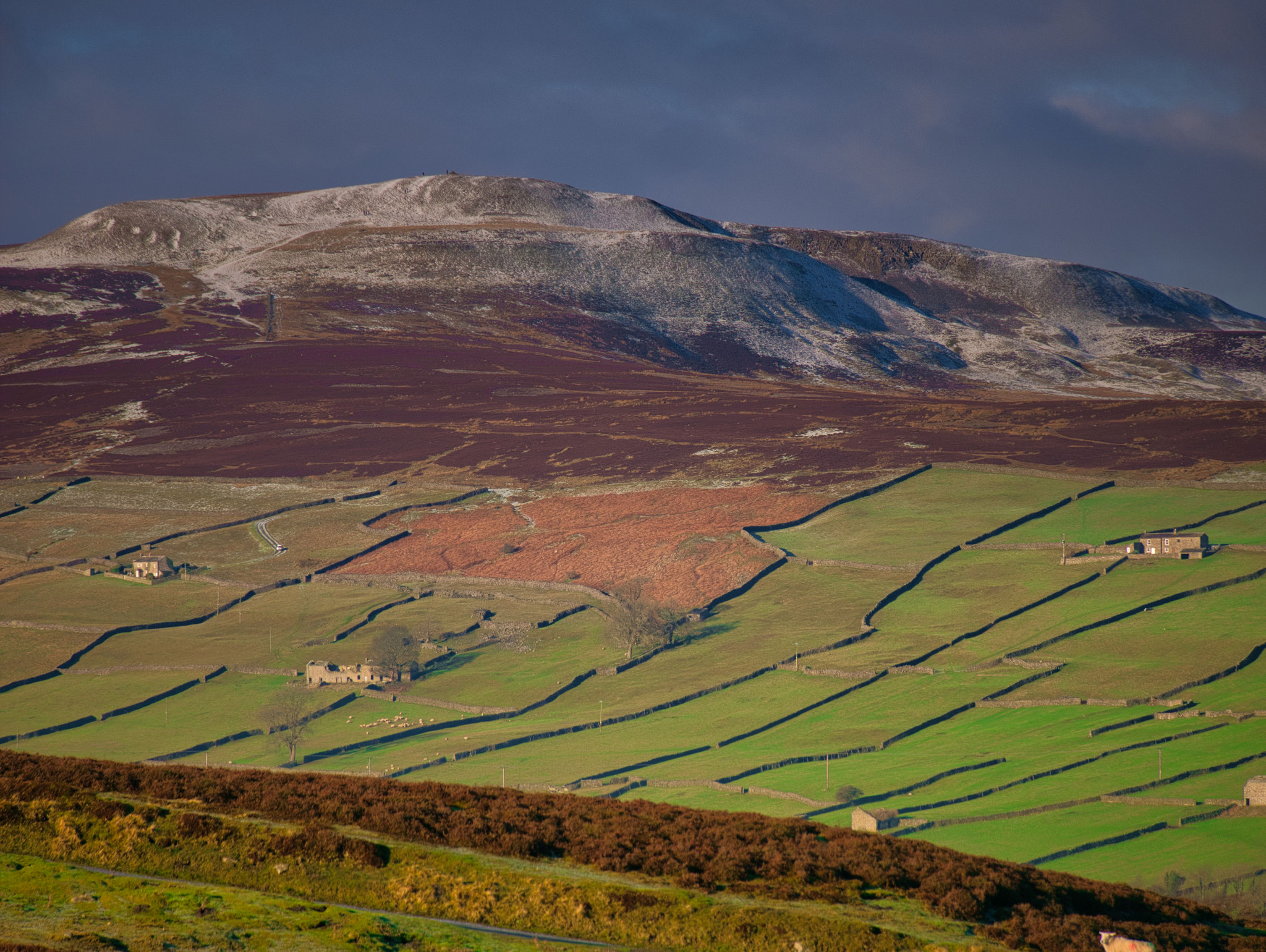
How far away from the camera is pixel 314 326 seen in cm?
17738

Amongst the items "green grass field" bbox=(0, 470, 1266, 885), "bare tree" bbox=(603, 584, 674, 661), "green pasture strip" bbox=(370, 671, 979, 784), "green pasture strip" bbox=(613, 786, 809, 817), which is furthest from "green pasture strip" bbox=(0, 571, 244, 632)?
"green pasture strip" bbox=(613, 786, 809, 817)

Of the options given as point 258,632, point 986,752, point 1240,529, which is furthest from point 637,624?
point 1240,529

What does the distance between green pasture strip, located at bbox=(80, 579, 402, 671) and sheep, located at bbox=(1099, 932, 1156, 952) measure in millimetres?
70052

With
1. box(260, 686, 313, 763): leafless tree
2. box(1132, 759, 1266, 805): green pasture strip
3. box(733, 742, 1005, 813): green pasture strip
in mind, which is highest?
box(1132, 759, 1266, 805): green pasture strip

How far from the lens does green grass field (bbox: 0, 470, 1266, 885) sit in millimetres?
58156

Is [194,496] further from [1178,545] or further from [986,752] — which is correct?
[1178,545]

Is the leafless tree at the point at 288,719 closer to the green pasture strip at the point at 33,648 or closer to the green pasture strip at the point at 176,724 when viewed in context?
the green pasture strip at the point at 176,724

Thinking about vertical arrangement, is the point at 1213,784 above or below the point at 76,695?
above

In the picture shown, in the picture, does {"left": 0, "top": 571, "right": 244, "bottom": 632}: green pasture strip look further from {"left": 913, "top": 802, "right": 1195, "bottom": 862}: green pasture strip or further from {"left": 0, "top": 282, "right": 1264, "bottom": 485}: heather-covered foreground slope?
{"left": 913, "top": 802, "right": 1195, "bottom": 862}: green pasture strip

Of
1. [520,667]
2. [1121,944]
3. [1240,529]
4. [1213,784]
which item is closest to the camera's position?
[1121,944]

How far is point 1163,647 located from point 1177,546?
18.2 metres

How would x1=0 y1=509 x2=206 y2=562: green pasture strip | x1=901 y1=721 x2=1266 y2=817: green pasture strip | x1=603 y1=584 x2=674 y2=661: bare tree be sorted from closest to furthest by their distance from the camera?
x1=901 y1=721 x2=1266 y2=817: green pasture strip < x1=603 y1=584 x2=674 y2=661: bare tree < x1=0 y1=509 x2=206 y2=562: green pasture strip

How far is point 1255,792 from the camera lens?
177 ft

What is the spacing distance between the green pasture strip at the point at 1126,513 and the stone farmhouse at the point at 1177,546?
3.95 meters
